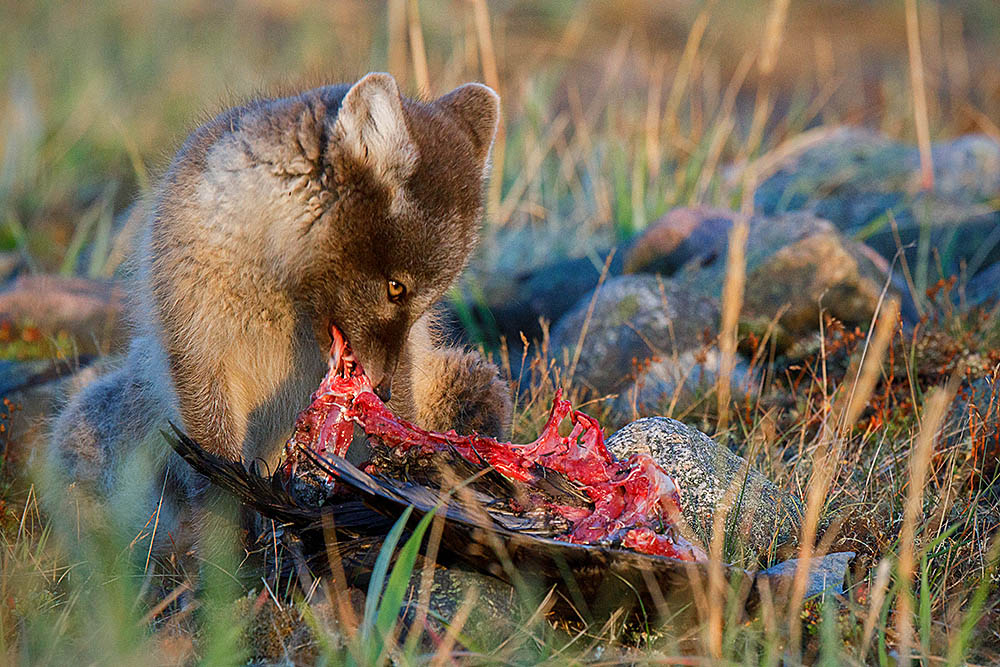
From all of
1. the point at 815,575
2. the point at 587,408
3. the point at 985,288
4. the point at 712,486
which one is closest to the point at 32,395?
the point at 587,408

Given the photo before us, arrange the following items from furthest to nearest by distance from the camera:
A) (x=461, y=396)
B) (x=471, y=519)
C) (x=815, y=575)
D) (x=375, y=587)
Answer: (x=461, y=396)
(x=815, y=575)
(x=471, y=519)
(x=375, y=587)

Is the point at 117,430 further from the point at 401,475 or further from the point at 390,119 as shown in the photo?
the point at 390,119

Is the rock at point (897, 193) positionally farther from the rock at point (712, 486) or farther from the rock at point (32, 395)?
the rock at point (32, 395)

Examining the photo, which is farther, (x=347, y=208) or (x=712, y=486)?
(x=712, y=486)

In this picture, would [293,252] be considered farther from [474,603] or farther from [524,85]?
[524,85]

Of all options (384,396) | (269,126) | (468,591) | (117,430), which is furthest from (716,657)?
(117,430)

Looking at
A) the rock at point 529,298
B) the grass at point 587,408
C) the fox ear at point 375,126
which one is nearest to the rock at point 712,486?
the grass at point 587,408
